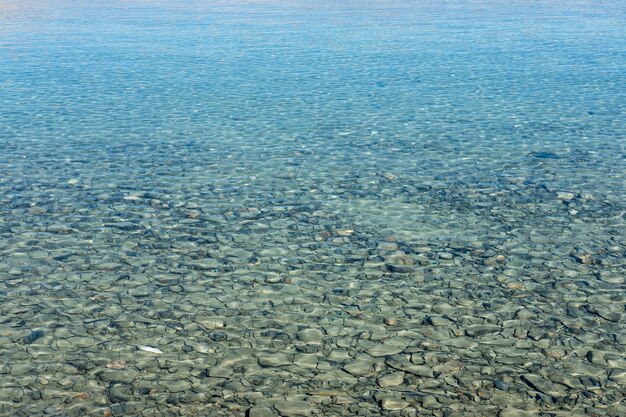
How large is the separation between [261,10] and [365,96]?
54.6 feet

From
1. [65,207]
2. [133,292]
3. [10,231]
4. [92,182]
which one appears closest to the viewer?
[133,292]

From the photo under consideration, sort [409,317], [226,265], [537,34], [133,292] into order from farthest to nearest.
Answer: [537,34] < [226,265] < [133,292] < [409,317]

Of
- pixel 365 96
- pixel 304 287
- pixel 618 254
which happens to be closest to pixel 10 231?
pixel 304 287

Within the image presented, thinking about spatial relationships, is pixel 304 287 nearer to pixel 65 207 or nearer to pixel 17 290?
pixel 17 290

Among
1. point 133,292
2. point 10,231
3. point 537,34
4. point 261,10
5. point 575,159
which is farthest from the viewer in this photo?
point 261,10

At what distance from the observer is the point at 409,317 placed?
630cm

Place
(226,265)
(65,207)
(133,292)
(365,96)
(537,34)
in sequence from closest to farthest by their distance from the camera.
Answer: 1. (133,292)
2. (226,265)
3. (65,207)
4. (365,96)
5. (537,34)

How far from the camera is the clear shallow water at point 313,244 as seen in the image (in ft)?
17.7

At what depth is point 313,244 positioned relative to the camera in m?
7.75

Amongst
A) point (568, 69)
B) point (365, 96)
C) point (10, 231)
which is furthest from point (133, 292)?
point (568, 69)

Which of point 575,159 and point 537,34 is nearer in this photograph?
point 575,159

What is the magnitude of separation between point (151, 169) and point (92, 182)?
809 millimetres

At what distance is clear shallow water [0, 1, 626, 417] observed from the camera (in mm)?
5398

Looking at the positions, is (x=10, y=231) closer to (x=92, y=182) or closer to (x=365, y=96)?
(x=92, y=182)
